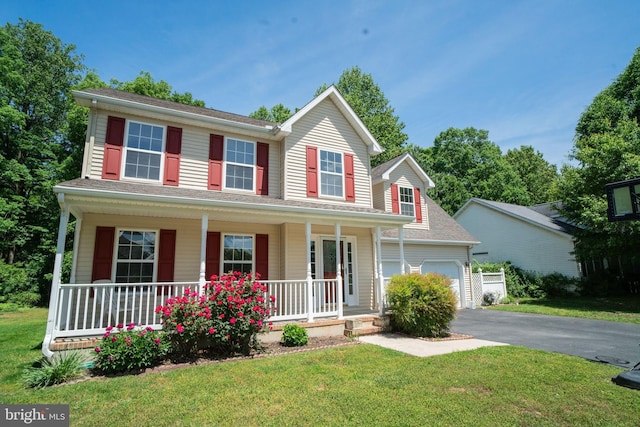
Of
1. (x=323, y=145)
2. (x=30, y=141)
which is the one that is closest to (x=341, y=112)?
(x=323, y=145)

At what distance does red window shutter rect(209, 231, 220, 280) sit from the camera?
932 cm

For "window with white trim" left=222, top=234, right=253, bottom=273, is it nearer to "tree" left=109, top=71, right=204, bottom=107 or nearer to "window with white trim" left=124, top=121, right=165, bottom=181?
"window with white trim" left=124, top=121, right=165, bottom=181

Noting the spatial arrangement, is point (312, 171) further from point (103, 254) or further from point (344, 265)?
point (103, 254)

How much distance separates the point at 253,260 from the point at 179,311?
361 centimetres

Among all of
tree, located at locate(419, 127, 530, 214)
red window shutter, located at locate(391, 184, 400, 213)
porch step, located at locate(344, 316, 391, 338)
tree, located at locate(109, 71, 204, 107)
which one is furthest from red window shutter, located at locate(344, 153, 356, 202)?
tree, located at locate(419, 127, 530, 214)

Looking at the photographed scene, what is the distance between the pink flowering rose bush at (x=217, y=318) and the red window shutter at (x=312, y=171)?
4292 millimetres

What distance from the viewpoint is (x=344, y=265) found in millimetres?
11266

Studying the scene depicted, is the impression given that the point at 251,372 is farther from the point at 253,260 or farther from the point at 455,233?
the point at 455,233

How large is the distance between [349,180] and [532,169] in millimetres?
38798

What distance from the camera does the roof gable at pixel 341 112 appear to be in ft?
35.4

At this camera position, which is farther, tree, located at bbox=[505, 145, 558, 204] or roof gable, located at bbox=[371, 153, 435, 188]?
tree, located at bbox=[505, 145, 558, 204]

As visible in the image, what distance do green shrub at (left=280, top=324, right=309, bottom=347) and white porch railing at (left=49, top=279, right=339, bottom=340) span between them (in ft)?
1.89

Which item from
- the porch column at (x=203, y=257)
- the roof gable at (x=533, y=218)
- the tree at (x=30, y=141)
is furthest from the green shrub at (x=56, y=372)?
the roof gable at (x=533, y=218)

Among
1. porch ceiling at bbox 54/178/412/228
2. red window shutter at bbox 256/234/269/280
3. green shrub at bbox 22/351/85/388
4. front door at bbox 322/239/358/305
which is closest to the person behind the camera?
green shrub at bbox 22/351/85/388
